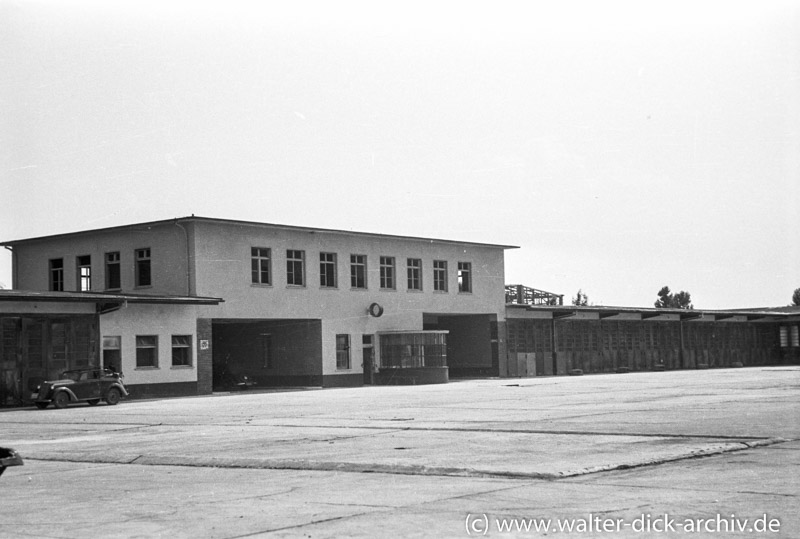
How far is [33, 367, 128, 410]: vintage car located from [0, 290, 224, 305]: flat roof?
298 cm

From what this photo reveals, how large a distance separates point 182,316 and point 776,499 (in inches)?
1415

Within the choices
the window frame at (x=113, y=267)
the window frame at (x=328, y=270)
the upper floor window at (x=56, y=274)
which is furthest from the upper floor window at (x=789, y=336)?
the upper floor window at (x=56, y=274)

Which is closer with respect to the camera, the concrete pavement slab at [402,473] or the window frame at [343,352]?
the concrete pavement slab at [402,473]

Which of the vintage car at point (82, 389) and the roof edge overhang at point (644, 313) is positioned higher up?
the roof edge overhang at point (644, 313)

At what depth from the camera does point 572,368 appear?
6372 centimetres

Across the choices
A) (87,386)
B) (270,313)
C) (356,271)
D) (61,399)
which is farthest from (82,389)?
(356,271)

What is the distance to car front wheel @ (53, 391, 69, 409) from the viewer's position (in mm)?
34562

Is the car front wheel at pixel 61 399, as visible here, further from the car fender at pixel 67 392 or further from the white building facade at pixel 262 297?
the white building facade at pixel 262 297

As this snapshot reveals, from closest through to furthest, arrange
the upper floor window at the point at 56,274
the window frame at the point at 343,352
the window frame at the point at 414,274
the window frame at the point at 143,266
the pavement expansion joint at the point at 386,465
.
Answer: the pavement expansion joint at the point at 386,465 < the window frame at the point at 143,266 < the upper floor window at the point at 56,274 < the window frame at the point at 343,352 < the window frame at the point at 414,274

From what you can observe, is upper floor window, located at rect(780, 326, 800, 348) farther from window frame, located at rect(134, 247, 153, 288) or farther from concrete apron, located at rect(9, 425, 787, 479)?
concrete apron, located at rect(9, 425, 787, 479)

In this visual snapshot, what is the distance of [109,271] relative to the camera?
4816 cm

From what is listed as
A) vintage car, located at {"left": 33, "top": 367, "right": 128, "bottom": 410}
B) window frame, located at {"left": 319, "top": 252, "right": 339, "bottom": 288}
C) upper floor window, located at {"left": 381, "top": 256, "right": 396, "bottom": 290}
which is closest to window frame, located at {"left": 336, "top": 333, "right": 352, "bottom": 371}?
window frame, located at {"left": 319, "top": 252, "right": 339, "bottom": 288}

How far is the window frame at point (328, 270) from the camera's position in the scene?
50.2 meters

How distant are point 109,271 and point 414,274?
1494 centimetres
